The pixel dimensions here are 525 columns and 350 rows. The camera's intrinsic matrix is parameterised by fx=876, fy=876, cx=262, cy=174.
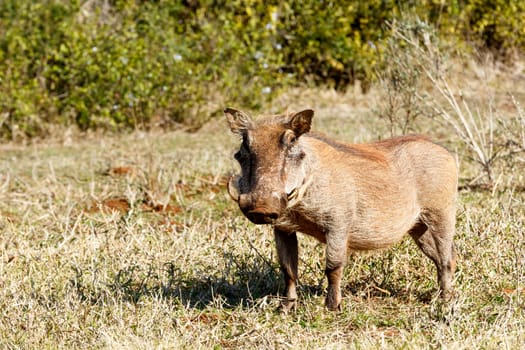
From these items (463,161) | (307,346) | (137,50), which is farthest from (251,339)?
(137,50)

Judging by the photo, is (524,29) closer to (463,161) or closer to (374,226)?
(463,161)

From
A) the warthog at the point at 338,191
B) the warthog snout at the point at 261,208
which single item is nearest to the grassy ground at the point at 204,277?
the warthog at the point at 338,191

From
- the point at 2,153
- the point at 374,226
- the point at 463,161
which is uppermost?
the point at 374,226

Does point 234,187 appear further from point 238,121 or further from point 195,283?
point 195,283

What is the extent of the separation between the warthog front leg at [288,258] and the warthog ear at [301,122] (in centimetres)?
66

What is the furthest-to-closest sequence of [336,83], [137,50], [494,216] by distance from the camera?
[336,83] → [137,50] → [494,216]

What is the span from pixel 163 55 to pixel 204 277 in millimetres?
6353

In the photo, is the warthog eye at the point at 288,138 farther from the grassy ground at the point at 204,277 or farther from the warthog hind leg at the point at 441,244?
the warthog hind leg at the point at 441,244

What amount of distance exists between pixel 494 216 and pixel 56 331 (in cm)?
286

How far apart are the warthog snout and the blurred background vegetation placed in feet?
20.0

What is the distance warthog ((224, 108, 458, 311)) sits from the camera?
366 cm

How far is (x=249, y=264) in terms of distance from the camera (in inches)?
193

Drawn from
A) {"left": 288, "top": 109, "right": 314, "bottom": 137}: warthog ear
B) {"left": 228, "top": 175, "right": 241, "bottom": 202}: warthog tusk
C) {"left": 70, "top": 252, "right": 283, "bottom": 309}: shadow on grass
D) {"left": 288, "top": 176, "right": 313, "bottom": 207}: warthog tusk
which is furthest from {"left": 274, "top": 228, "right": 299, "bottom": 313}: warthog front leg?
{"left": 288, "top": 109, "right": 314, "bottom": 137}: warthog ear

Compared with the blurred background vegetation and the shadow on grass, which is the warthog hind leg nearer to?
the shadow on grass
